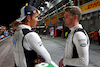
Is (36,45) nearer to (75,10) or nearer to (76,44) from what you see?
(76,44)

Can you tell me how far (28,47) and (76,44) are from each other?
2.04ft

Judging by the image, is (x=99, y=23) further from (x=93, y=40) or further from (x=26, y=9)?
(x=26, y=9)

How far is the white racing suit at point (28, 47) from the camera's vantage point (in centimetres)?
114

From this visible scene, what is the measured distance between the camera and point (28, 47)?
3.83 feet

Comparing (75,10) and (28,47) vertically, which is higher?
(75,10)

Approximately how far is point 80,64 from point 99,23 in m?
11.3

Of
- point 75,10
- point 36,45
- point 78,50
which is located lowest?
point 78,50

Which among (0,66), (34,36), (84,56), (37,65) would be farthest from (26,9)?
(0,66)

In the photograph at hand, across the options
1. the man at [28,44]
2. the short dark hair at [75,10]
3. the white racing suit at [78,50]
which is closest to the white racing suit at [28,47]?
the man at [28,44]

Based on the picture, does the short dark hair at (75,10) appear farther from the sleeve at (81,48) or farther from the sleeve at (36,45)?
the sleeve at (36,45)

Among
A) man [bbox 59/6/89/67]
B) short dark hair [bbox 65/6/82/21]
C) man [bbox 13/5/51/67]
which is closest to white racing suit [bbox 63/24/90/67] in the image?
man [bbox 59/6/89/67]

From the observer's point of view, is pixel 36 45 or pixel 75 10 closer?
pixel 36 45

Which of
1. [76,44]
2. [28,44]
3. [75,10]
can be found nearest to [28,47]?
[28,44]

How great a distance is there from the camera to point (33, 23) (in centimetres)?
139
